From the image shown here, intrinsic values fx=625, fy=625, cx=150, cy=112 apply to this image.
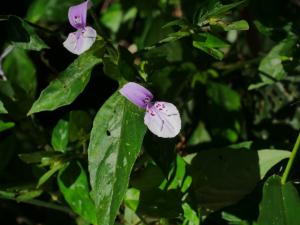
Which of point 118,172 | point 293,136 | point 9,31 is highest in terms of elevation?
point 9,31

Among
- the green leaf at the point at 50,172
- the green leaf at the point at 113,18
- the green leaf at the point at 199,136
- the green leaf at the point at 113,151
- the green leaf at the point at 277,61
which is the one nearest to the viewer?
the green leaf at the point at 113,151

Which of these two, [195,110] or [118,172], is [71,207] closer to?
[118,172]

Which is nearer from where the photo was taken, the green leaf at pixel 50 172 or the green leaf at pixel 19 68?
the green leaf at pixel 50 172

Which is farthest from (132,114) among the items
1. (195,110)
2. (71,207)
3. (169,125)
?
(195,110)

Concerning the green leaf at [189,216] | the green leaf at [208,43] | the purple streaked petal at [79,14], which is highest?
the purple streaked petal at [79,14]

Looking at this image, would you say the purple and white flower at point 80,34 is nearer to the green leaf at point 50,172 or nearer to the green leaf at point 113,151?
the green leaf at point 113,151

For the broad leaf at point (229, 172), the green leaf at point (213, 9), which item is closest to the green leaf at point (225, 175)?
the broad leaf at point (229, 172)
